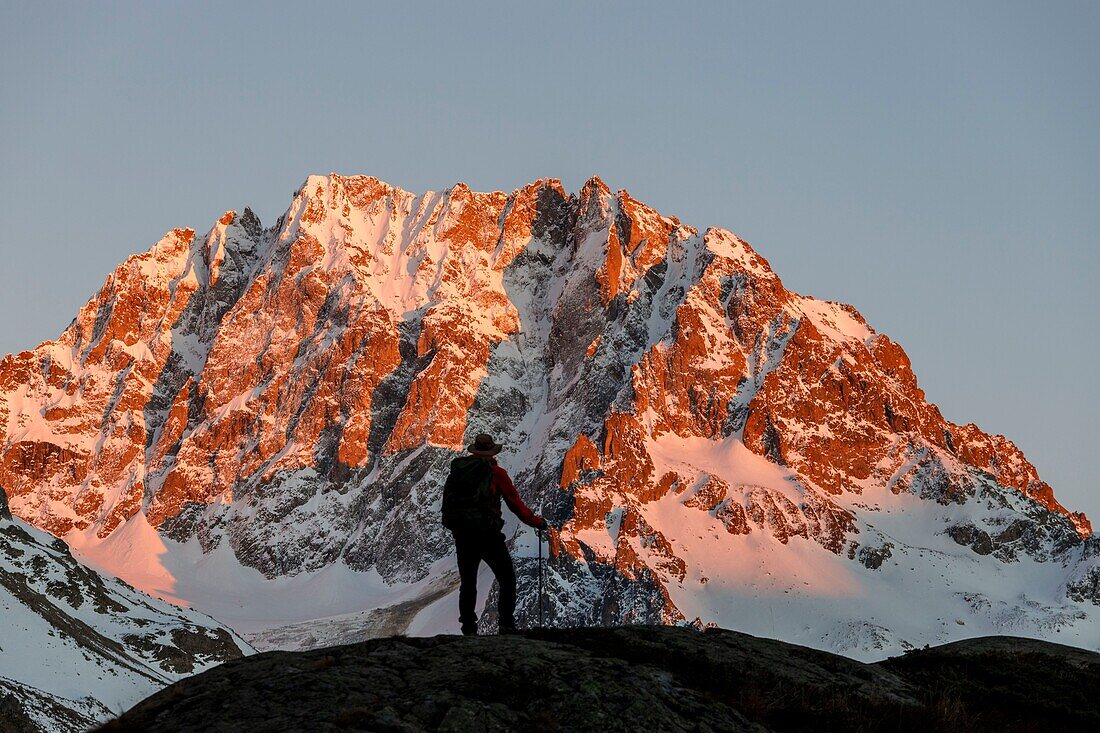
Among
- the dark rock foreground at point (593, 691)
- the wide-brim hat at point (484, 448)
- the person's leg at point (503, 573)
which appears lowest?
the dark rock foreground at point (593, 691)

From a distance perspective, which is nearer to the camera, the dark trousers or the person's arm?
the dark trousers

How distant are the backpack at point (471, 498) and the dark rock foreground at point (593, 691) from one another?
2.35 metres

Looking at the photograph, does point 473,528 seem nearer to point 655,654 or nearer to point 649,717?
point 655,654

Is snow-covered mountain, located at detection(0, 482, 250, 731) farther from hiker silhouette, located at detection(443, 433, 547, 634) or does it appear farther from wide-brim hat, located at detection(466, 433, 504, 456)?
wide-brim hat, located at detection(466, 433, 504, 456)

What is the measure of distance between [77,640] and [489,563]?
124m

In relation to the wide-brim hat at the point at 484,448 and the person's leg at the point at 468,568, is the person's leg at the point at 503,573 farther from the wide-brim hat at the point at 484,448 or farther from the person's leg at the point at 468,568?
the wide-brim hat at the point at 484,448

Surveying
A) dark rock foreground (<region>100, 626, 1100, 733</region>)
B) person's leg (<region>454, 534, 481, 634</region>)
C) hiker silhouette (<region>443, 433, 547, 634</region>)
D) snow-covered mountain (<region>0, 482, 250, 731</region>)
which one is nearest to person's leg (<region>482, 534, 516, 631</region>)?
hiker silhouette (<region>443, 433, 547, 634</region>)

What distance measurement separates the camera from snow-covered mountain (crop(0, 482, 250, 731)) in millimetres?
109875

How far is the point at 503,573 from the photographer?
2255 cm

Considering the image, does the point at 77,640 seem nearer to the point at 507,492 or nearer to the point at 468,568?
the point at 468,568

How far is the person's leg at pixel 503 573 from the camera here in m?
22.6

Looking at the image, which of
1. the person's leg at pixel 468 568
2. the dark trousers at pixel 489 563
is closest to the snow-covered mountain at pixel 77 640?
the person's leg at pixel 468 568

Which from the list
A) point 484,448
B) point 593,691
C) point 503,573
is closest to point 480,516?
point 503,573

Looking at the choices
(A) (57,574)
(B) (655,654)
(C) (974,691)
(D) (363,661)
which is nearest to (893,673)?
(C) (974,691)
